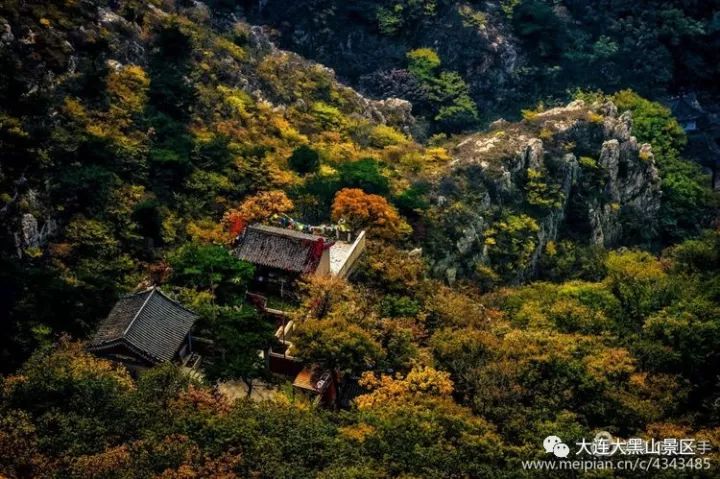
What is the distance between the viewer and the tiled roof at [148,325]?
30.5m

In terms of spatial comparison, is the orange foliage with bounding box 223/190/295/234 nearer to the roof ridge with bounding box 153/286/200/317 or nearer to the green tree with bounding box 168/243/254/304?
the green tree with bounding box 168/243/254/304

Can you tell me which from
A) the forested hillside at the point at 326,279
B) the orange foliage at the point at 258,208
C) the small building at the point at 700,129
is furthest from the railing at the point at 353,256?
the small building at the point at 700,129

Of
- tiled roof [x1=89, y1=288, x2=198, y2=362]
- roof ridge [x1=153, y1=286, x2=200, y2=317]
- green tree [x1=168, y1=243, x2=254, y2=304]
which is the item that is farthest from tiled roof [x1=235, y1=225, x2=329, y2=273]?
tiled roof [x1=89, y1=288, x2=198, y2=362]

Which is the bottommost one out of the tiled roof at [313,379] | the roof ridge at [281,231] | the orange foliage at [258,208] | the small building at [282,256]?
the tiled roof at [313,379]

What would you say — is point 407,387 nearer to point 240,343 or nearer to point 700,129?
point 240,343

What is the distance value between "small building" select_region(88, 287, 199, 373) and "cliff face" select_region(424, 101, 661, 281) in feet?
53.7

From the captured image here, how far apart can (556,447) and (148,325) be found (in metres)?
15.3

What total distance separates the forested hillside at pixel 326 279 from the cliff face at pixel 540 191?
0.58ft

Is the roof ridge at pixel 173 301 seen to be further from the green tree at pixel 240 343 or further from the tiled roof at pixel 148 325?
the green tree at pixel 240 343

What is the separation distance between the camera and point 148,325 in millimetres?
31281

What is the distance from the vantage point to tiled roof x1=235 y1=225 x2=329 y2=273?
119ft

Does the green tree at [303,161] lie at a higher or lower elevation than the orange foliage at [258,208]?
higher

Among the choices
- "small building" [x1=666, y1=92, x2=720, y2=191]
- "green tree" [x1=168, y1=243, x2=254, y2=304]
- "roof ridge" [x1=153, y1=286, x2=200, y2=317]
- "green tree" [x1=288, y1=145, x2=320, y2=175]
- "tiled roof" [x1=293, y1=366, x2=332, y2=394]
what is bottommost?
"tiled roof" [x1=293, y1=366, x2=332, y2=394]

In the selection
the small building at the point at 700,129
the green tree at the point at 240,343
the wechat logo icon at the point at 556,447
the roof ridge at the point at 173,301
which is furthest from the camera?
the small building at the point at 700,129
